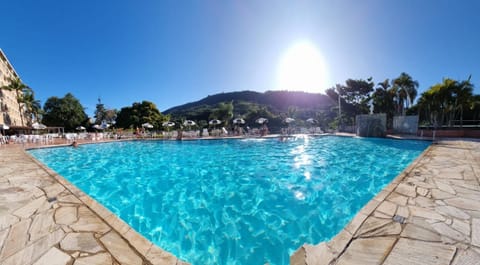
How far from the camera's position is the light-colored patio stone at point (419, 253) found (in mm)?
1307

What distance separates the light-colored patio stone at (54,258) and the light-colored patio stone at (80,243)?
6cm

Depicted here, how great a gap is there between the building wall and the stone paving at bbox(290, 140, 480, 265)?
31.2 metres

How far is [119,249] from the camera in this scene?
5.09 ft

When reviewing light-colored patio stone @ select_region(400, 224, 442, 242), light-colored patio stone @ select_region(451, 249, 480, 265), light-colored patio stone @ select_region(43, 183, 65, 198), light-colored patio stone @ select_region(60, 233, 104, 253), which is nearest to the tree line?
light-colored patio stone @ select_region(400, 224, 442, 242)

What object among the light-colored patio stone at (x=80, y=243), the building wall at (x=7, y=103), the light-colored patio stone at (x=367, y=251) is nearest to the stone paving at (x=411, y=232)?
the light-colored patio stone at (x=367, y=251)

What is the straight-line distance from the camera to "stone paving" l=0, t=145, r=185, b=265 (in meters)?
1.43

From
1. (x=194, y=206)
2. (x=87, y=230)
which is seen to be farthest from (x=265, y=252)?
(x=87, y=230)

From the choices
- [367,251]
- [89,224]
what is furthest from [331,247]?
[89,224]

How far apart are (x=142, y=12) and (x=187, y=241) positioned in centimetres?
1089

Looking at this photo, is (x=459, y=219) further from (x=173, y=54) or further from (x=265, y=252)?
(x=173, y=54)

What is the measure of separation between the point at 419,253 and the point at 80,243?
2.90 metres

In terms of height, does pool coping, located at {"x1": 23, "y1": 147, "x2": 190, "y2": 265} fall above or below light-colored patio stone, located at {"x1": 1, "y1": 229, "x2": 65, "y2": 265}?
below

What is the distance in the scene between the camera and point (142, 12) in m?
8.91

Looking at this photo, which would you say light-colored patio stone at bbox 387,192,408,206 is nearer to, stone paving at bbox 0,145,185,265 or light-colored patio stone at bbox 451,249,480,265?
light-colored patio stone at bbox 451,249,480,265
